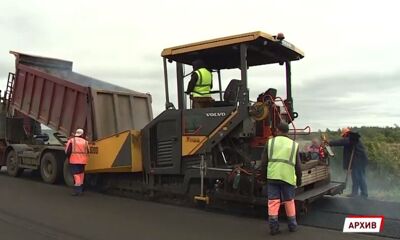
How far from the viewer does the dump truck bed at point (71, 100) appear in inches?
445

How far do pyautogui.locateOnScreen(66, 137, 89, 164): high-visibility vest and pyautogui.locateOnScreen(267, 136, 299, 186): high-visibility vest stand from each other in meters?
4.98

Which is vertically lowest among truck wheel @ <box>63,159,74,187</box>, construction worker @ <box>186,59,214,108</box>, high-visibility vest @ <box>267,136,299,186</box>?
truck wheel @ <box>63,159,74,187</box>

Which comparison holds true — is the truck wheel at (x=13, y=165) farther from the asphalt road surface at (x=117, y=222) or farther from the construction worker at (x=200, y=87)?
the construction worker at (x=200, y=87)

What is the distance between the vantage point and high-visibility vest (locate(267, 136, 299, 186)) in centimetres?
697

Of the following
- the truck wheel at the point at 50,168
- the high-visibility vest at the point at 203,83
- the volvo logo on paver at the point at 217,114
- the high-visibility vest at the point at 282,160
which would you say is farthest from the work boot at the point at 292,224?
the truck wheel at the point at 50,168

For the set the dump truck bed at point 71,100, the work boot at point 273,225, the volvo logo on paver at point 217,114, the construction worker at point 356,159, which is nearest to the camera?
the work boot at point 273,225

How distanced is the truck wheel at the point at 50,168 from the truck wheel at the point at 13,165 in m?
1.52

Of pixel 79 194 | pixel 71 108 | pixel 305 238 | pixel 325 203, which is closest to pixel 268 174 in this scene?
pixel 305 238

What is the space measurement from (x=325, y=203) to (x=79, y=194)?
16.5 ft

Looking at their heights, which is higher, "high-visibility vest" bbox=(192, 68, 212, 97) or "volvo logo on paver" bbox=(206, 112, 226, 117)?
"high-visibility vest" bbox=(192, 68, 212, 97)

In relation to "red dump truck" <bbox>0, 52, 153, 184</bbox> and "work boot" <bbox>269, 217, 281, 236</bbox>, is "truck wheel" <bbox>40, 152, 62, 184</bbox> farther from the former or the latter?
"work boot" <bbox>269, 217, 281, 236</bbox>

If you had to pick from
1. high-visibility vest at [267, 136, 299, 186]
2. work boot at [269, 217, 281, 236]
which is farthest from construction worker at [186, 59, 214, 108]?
work boot at [269, 217, 281, 236]

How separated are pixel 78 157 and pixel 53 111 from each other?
91.5 inches

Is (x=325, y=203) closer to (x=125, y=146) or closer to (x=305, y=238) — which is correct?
(x=305, y=238)
